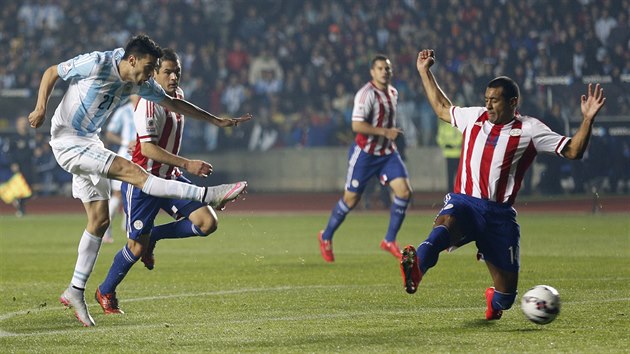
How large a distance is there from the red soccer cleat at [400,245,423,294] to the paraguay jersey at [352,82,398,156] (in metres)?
6.34

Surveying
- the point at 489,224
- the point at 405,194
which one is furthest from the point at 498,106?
the point at 405,194

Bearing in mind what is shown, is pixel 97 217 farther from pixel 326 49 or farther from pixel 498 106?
pixel 326 49

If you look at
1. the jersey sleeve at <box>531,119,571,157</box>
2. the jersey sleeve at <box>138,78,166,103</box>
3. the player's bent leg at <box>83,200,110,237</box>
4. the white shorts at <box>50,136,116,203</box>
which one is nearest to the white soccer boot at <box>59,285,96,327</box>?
the player's bent leg at <box>83,200,110,237</box>

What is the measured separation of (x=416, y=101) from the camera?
81.7ft

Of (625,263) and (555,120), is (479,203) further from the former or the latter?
(555,120)

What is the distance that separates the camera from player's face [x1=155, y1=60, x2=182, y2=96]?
9.56 m

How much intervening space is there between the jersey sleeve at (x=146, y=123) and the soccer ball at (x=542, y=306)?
10.5 feet

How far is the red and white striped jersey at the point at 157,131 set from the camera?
934cm

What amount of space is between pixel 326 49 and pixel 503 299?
20.6 metres

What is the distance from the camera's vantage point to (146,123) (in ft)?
30.6


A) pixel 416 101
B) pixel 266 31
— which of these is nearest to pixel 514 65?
pixel 416 101

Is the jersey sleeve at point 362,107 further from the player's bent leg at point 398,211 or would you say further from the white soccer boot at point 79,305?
the white soccer boot at point 79,305

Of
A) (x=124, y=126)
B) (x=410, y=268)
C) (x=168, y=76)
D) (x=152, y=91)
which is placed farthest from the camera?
(x=124, y=126)

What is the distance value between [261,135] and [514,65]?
555 cm
